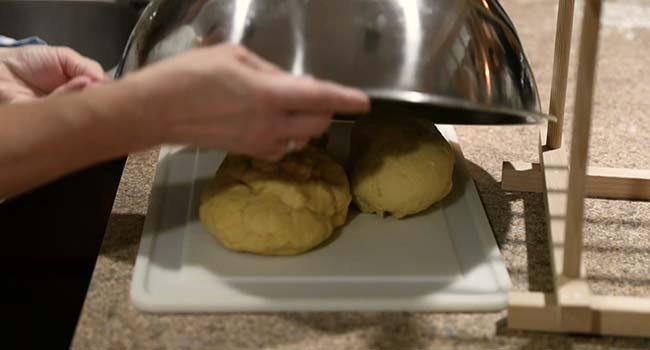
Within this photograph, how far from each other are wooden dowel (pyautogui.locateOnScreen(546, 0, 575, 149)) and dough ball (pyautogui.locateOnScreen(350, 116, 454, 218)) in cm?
14

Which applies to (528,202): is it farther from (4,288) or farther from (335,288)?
(4,288)

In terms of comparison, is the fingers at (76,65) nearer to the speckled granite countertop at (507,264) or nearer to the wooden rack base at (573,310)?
the speckled granite countertop at (507,264)

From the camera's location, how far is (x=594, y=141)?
38.4 inches

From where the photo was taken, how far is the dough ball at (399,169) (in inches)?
28.9

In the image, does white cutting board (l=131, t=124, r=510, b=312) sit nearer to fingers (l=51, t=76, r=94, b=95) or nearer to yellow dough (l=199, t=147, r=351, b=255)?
yellow dough (l=199, t=147, r=351, b=255)

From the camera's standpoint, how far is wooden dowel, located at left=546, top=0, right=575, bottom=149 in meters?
0.78

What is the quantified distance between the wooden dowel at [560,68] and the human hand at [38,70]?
1.55 feet

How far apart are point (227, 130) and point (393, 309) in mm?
213

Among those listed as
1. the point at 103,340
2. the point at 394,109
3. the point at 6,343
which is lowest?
the point at 6,343

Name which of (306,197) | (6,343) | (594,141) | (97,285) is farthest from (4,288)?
(594,141)

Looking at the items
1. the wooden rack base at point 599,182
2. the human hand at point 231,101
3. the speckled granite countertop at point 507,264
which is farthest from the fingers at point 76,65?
the wooden rack base at point 599,182

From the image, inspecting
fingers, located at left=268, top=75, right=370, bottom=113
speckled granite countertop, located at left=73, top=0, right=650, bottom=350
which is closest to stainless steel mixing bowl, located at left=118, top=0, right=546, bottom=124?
fingers, located at left=268, top=75, right=370, bottom=113

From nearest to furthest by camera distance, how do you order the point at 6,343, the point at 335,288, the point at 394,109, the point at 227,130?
1. the point at 227,130
2. the point at 335,288
3. the point at 394,109
4. the point at 6,343

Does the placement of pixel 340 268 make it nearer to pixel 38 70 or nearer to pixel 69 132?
pixel 69 132
